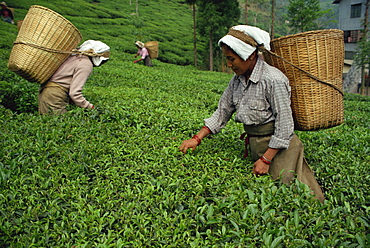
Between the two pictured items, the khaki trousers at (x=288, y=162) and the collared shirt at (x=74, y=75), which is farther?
the collared shirt at (x=74, y=75)

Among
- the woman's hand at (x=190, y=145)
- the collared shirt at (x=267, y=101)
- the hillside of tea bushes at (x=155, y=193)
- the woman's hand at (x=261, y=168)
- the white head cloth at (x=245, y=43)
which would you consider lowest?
the hillside of tea bushes at (x=155, y=193)

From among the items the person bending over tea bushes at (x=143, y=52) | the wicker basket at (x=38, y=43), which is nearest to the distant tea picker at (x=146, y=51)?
the person bending over tea bushes at (x=143, y=52)

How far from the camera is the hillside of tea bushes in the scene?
66.1 inches

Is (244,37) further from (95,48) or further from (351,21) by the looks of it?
(351,21)

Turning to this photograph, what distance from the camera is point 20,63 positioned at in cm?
317

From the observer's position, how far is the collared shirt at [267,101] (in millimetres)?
2170

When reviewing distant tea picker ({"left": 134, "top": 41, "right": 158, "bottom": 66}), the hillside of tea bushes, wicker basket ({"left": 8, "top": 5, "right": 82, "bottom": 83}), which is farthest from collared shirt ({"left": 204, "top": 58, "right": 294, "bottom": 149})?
distant tea picker ({"left": 134, "top": 41, "right": 158, "bottom": 66})

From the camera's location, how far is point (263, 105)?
2.27m

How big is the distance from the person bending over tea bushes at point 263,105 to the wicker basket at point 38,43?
205cm

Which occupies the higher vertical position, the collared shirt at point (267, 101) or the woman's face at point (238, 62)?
the woman's face at point (238, 62)

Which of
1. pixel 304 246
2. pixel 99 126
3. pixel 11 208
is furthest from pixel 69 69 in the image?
pixel 304 246

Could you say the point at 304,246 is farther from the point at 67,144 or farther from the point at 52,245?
the point at 67,144

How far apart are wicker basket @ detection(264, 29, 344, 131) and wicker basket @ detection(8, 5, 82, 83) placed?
2.34 m

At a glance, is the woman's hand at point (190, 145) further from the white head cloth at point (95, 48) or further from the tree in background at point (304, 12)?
the tree in background at point (304, 12)
